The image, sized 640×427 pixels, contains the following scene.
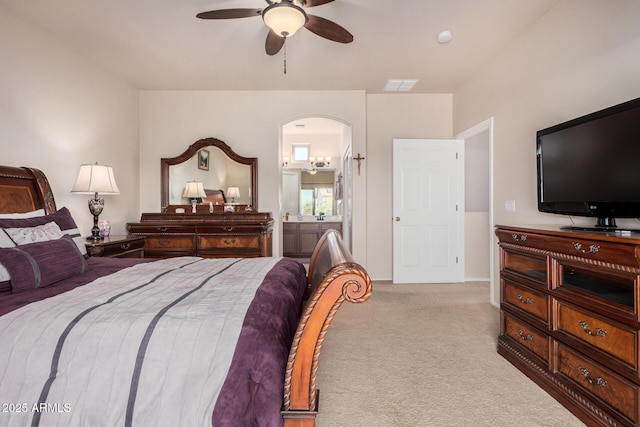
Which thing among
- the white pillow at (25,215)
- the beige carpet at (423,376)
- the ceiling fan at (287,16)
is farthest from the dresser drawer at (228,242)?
the ceiling fan at (287,16)

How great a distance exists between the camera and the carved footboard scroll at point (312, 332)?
42.9 inches

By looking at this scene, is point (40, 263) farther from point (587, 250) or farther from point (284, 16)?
point (587, 250)

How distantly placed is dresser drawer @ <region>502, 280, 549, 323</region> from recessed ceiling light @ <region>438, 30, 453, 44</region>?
2343 mm

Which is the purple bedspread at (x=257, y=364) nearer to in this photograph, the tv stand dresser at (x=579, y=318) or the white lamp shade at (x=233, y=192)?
the tv stand dresser at (x=579, y=318)

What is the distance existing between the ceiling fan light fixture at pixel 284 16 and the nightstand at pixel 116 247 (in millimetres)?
2403

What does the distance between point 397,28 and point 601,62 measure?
1606 mm

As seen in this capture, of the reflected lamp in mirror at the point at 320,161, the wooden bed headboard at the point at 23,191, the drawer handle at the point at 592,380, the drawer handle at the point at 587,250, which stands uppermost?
the reflected lamp in mirror at the point at 320,161

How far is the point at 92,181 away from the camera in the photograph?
10.2 ft

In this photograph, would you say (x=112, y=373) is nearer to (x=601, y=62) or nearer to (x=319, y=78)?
(x=601, y=62)

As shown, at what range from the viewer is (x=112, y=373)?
1022mm

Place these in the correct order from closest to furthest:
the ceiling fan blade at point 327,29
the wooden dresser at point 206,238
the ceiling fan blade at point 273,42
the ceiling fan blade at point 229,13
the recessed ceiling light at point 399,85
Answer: the ceiling fan blade at point 229,13
the ceiling fan blade at point 327,29
the ceiling fan blade at point 273,42
the wooden dresser at point 206,238
the recessed ceiling light at point 399,85

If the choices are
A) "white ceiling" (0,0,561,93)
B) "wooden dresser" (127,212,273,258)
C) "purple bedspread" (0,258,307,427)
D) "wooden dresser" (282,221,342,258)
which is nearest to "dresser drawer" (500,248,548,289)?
"purple bedspread" (0,258,307,427)

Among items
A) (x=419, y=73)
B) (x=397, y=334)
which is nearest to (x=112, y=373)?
(x=397, y=334)

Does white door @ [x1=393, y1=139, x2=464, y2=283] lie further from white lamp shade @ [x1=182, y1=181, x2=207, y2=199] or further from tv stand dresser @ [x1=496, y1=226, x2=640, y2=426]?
white lamp shade @ [x1=182, y1=181, x2=207, y2=199]
